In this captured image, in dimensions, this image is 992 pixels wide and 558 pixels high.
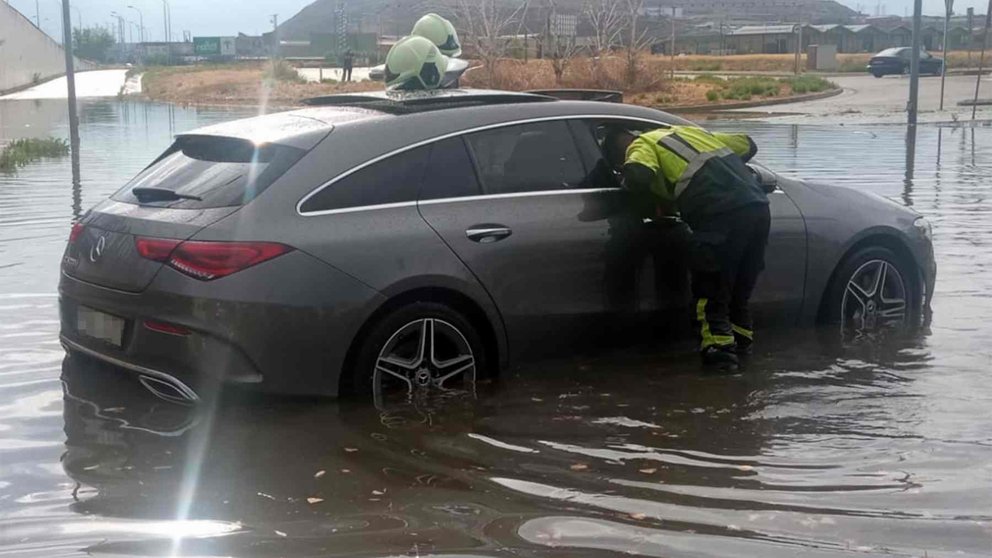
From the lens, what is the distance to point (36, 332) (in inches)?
297

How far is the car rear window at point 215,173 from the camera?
5340 millimetres

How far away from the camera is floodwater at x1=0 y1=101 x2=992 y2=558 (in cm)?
423

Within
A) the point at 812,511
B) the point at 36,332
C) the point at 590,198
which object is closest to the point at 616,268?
the point at 590,198

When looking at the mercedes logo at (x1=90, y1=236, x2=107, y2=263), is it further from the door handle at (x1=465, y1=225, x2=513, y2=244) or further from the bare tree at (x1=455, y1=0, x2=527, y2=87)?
the bare tree at (x1=455, y1=0, x2=527, y2=87)

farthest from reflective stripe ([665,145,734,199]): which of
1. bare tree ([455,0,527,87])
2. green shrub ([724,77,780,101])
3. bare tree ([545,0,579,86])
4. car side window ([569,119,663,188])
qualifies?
bare tree ([545,0,579,86])

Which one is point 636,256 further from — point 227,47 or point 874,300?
point 227,47

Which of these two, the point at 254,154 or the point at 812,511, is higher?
the point at 254,154

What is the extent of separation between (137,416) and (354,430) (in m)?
1.06

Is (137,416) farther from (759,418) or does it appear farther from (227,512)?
(759,418)

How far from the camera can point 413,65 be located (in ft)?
Result: 24.1

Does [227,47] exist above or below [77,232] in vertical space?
above

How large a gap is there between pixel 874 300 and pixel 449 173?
305 centimetres

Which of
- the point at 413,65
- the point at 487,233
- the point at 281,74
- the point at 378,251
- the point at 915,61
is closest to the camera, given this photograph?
the point at 378,251

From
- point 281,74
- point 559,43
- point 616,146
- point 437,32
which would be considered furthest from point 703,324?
point 281,74
